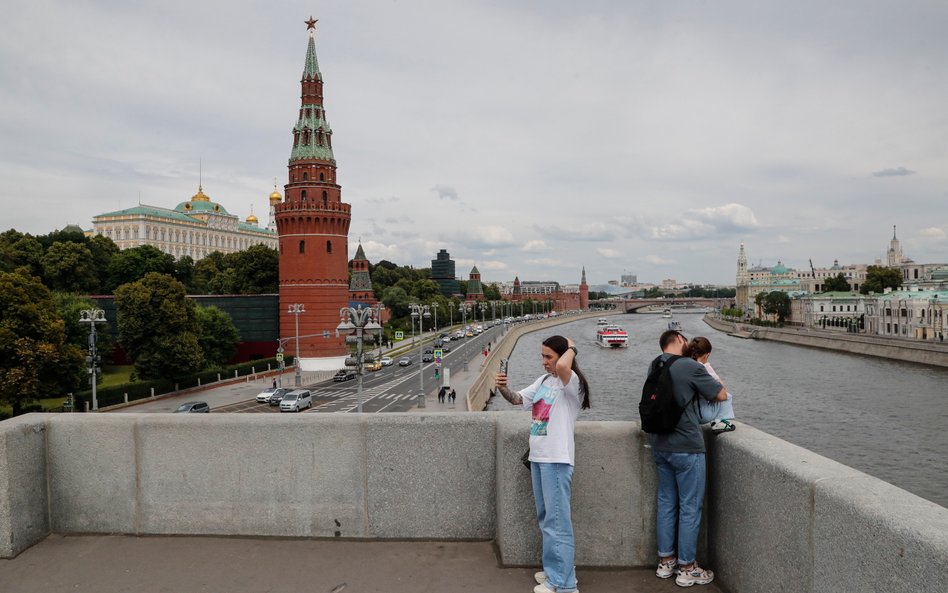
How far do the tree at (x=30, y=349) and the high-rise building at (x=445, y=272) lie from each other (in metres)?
126

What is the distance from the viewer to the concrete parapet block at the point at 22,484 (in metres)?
3.96

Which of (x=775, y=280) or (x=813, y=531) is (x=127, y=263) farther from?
(x=775, y=280)

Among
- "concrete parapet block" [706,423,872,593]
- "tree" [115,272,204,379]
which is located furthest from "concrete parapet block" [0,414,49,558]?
"tree" [115,272,204,379]

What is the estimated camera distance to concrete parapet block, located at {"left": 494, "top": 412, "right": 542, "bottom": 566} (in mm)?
3840

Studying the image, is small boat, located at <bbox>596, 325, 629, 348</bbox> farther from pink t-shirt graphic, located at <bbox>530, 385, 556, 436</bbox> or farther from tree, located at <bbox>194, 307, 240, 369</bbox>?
pink t-shirt graphic, located at <bbox>530, 385, 556, 436</bbox>

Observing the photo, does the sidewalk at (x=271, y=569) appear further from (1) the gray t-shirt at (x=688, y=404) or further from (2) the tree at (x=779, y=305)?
(2) the tree at (x=779, y=305)

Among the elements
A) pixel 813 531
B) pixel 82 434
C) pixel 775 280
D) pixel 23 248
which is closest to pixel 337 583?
pixel 82 434

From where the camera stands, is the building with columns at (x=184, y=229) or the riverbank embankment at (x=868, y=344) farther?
the building with columns at (x=184, y=229)

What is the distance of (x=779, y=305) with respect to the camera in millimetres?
110125

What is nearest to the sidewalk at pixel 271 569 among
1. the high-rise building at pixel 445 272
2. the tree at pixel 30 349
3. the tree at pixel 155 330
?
the tree at pixel 30 349

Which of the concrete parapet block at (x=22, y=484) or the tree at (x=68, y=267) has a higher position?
the tree at (x=68, y=267)

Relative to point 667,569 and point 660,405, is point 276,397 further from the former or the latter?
point 660,405

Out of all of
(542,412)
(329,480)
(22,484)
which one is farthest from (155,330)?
(542,412)

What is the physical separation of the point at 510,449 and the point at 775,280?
552 ft
